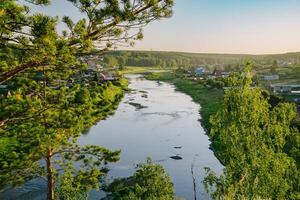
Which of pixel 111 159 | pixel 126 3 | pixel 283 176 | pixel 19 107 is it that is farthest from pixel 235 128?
pixel 19 107

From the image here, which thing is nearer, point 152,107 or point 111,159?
point 111,159

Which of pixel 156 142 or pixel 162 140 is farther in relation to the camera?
pixel 162 140

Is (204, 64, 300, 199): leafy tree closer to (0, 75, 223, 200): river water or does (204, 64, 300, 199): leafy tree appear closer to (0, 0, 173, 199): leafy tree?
(0, 0, 173, 199): leafy tree

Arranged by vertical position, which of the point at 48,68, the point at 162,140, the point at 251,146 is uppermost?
the point at 48,68

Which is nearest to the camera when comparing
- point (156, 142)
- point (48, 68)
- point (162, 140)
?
point (48, 68)

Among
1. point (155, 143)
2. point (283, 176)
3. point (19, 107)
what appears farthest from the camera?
point (155, 143)

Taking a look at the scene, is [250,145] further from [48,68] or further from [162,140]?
[162,140]

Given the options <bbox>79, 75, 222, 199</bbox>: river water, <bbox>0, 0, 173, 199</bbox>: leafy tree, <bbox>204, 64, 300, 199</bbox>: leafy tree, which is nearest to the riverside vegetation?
<bbox>204, 64, 300, 199</bbox>: leafy tree

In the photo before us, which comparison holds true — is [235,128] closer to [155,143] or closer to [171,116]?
[155,143]

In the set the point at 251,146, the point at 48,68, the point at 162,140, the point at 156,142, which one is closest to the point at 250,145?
the point at 251,146
